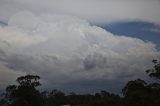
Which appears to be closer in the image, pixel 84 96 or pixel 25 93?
pixel 25 93

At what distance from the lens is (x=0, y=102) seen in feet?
523

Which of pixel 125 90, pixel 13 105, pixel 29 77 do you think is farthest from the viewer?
pixel 29 77

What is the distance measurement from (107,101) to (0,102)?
6257 centimetres

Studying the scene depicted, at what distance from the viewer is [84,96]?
18475cm

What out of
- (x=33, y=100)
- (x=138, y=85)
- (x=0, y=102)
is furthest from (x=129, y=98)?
(x=0, y=102)

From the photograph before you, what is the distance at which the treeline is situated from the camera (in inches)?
3927

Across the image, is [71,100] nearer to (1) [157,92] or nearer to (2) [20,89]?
(2) [20,89]

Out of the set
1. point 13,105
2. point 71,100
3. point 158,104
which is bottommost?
point 158,104

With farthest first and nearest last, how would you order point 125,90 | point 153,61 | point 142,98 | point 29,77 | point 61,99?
point 61,99, point 29,77, point 125,90, point 153,61, point 142,98

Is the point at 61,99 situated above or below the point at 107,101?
above

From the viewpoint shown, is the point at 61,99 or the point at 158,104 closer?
the point at 158,104

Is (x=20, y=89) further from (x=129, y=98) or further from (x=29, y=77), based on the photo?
(x=129, y=98)

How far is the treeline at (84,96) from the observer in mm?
99750

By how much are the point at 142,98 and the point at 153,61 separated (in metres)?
15.2
